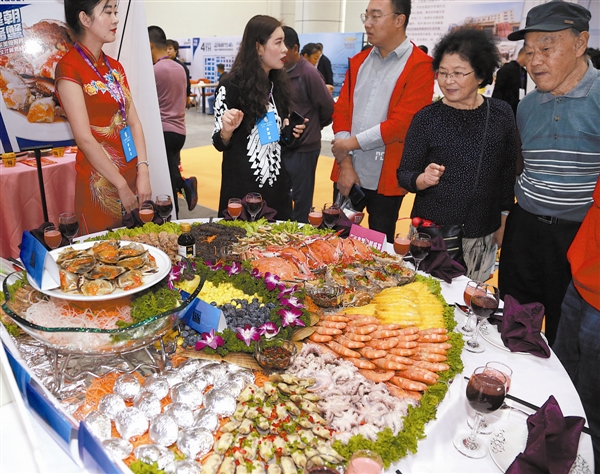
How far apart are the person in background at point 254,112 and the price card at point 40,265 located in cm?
165

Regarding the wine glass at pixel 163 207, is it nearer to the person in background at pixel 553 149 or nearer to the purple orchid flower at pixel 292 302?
the purple orchid flower at pixel 292 302

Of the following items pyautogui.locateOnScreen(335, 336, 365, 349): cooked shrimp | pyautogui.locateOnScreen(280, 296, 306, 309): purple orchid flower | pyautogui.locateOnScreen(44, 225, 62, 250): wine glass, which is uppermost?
pyautogui.locateOnScreen(44, 225, 62, 250): wine glass

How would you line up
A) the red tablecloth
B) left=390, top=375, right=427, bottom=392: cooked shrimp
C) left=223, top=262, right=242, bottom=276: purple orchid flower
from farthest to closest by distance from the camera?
1. the red tablecloth
2. left=223, top=262, right=242, bottom=276: purple orchid flower
3. left=390, top=375, right=427, bottom=392: cooked shrimp

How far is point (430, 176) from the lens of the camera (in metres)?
2.42

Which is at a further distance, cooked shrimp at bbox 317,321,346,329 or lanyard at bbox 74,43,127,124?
lanyard at bbox 74,43,127,124

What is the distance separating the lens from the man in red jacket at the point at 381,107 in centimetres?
297

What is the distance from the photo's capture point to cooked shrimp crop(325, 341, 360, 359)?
5.12ft

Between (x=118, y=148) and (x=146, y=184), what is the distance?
30 centimetres

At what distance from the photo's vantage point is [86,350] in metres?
1.29

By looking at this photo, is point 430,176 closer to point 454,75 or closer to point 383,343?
point 454,75

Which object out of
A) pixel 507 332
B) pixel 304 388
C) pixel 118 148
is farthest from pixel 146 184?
pixel 507 332

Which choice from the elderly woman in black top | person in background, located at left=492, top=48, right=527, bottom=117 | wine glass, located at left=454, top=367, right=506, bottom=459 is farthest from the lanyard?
person in background, located at left=492, top=48, right=527, bottom=117

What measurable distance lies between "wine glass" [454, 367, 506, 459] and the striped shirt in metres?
1.31

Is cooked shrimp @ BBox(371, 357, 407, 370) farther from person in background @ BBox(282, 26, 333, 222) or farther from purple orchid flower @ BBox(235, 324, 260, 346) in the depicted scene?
person in background @ BBox(282, 26, 333, 222)
